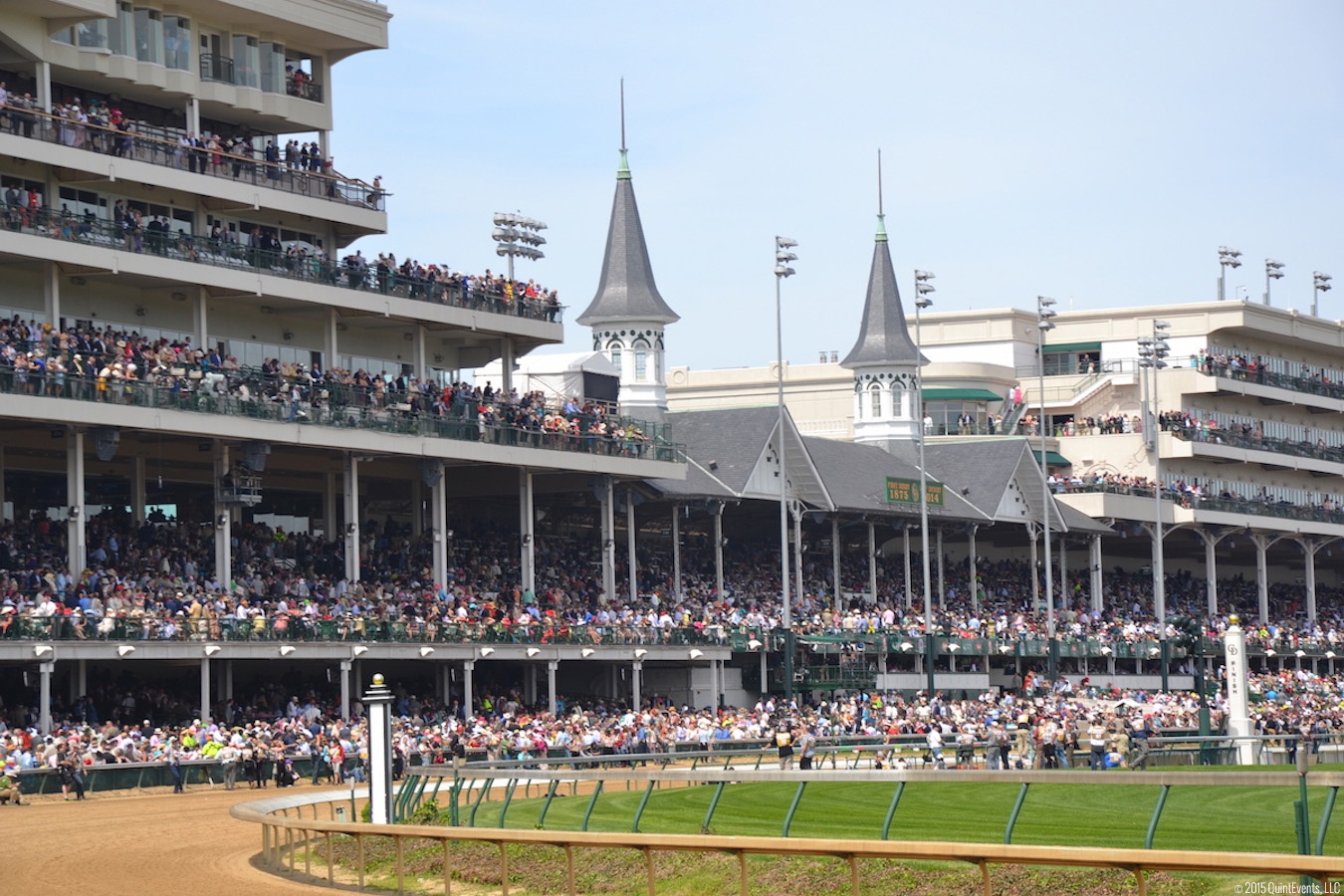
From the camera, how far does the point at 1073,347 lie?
307ft

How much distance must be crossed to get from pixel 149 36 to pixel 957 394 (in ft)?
156

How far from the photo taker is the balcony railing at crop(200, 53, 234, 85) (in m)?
47.5

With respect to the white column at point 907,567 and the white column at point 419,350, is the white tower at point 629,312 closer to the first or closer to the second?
the white column at point 907,567

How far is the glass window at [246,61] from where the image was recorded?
48.2 m

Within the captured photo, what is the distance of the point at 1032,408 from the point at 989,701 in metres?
35.4

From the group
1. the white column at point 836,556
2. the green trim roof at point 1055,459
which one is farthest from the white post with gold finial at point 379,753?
the green trim roof at point 1055,459

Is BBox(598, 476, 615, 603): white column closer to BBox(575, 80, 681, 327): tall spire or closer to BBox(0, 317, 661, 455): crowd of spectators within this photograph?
BBox(0, 317, 661, 455): crowd of spectators

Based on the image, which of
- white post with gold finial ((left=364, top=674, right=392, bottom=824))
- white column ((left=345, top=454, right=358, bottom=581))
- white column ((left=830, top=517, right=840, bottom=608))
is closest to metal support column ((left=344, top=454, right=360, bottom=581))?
white column ((left=345, top=454, right=358, bottom=581))

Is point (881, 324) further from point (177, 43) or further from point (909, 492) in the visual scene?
point (177, 43)

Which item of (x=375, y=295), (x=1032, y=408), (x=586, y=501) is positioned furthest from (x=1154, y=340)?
(x=375, y=295)

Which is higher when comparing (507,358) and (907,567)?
(507,358)

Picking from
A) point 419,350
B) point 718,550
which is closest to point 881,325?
point 718,550

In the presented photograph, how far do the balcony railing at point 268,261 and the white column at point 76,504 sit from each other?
13.2 ft

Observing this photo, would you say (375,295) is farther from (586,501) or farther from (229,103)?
(586,501)
